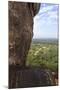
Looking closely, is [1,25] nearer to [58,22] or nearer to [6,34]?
[6,34]

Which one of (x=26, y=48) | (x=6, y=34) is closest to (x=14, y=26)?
(x=6, y=34)

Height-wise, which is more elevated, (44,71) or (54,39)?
(54,39)

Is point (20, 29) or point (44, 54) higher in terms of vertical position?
point (20, 29)
